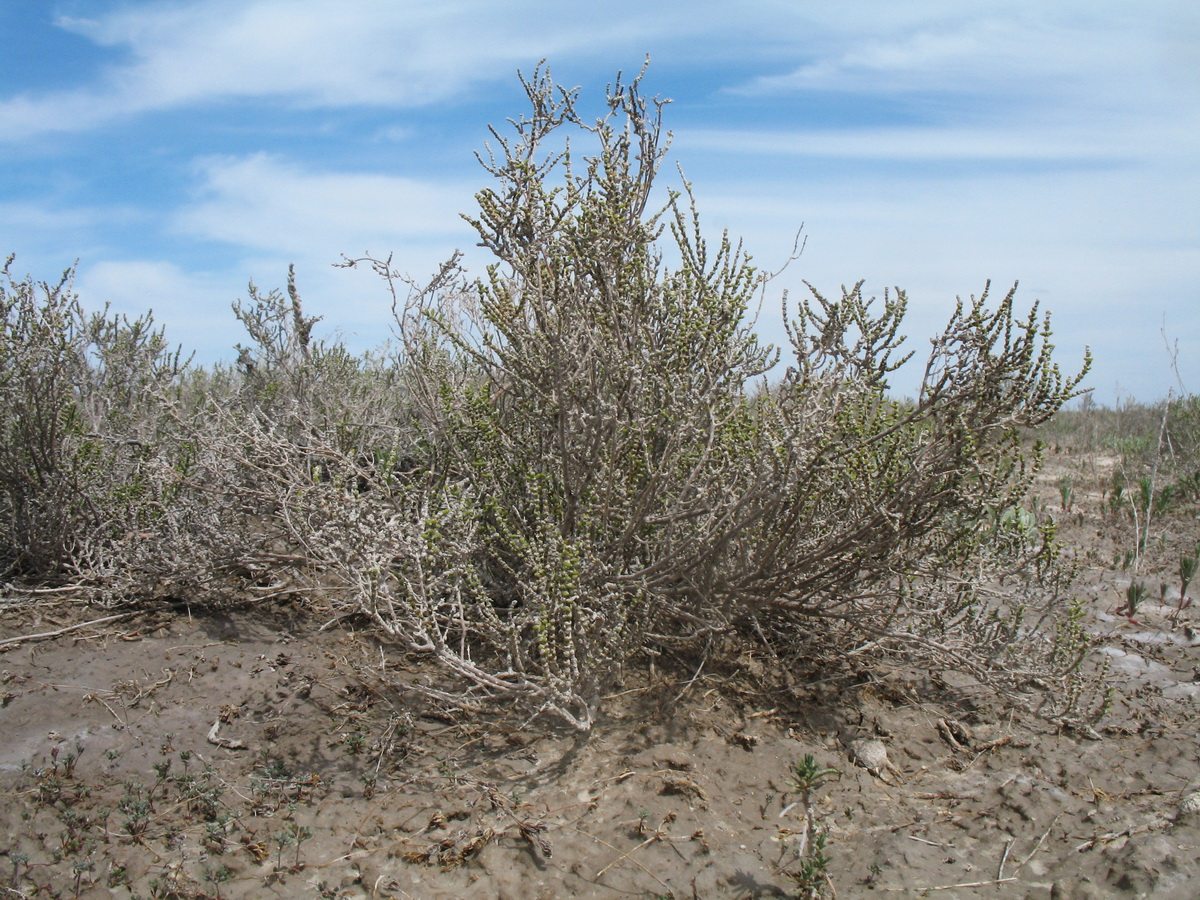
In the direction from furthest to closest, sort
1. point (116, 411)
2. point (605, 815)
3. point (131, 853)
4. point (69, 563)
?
1. point (116, 411)
2. point (69, 563)
3. point (605, 815)
4. point (131, 853)

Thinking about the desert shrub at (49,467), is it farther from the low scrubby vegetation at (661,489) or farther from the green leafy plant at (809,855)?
the green leafy plant at (809,855)

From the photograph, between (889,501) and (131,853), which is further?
(889,501)

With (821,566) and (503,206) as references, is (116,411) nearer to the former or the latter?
(503,206)

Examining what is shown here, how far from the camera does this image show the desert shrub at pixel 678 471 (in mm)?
3010

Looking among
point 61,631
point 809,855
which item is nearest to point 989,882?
point 809,855

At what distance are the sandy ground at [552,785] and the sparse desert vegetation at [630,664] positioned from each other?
0.01 meters

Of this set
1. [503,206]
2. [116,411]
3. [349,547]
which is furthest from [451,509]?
[116,411]

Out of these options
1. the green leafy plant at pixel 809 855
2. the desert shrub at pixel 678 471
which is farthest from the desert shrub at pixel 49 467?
the green leafy plant at pixel 809 855

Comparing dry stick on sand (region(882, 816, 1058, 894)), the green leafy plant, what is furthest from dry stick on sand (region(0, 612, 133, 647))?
dry stick on sand (region(882, 816, 1058, 894))

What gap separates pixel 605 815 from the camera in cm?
292

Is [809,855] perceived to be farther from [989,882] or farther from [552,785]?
[552,785]

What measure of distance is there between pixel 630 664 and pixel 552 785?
87cm

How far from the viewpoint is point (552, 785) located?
3084mm

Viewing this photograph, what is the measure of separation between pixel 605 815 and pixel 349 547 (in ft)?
4.18
